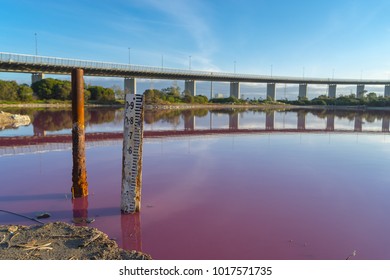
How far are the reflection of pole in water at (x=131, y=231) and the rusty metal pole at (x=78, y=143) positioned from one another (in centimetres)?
151

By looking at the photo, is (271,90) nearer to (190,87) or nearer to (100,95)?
(190,87)

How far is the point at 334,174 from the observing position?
9.11 metres

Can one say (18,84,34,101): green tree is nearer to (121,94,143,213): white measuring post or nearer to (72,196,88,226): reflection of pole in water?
(72,196,88,226): reflection of pole in water

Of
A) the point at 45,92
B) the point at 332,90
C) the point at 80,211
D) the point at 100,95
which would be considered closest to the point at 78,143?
the point at 80,211

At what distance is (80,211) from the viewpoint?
5.95 m

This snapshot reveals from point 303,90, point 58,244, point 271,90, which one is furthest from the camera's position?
point 303,90

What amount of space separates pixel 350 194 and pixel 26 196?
6.88 meters

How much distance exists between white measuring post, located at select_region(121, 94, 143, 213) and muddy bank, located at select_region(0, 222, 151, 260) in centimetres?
107

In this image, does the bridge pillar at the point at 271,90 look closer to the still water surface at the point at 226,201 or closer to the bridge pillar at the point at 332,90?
the bridge pillar at the point at 332,90

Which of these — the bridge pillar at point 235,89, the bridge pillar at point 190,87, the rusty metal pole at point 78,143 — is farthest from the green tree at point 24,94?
the rusty metal pole at point 78,143

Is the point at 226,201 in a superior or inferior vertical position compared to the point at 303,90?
inferior

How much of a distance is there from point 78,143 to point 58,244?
Answer: 9.84ft

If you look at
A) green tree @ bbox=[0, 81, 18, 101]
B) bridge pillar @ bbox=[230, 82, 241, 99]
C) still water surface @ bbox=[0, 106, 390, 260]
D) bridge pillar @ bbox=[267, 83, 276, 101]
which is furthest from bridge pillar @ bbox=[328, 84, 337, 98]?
still water surface @ bbox=[0, 106, 390, 260]

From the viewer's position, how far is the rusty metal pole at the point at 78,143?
6.73 meters
